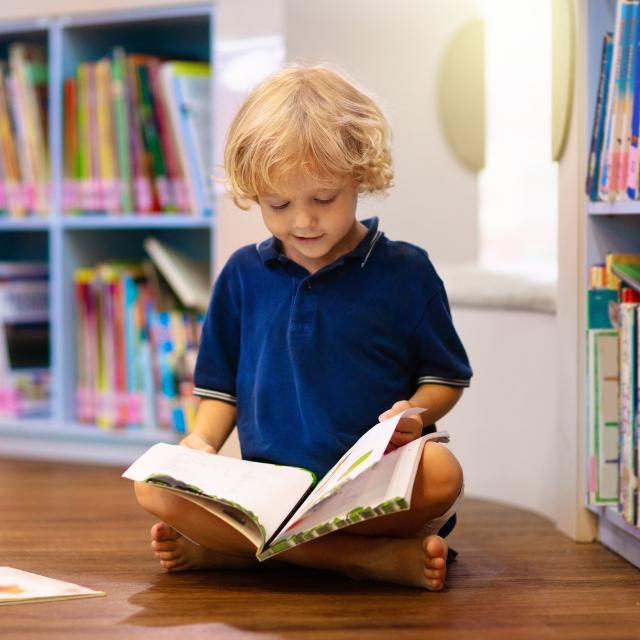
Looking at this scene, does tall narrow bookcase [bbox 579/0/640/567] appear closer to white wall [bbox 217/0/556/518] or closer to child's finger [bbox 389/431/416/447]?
white wall [bbox 217/0/556/518]

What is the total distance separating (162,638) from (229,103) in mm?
1180

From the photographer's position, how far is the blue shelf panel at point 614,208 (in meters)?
1.36

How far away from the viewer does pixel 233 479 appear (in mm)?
1230

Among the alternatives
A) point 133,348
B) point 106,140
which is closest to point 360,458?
point 133,348

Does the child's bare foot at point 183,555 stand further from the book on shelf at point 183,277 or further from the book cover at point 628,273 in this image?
the book on shelf at point 183,277

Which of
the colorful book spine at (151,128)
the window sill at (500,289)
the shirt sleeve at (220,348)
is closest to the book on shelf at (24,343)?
the colorful book spine at (151,128)

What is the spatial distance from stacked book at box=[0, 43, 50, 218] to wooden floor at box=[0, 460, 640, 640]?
0.89 meters

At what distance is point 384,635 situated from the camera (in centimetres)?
106

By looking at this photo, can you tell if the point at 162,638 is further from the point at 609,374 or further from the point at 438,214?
the point at 438,214

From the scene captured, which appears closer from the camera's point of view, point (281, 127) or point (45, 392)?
point (281, 127)

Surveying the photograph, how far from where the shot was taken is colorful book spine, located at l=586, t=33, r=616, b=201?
4.81 ft

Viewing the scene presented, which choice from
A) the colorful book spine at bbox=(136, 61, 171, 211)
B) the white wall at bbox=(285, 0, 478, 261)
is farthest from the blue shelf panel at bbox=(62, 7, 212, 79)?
the white wall at bbox=(285, 0, 478, 261)

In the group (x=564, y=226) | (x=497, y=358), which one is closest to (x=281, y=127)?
(x=564, y=226)

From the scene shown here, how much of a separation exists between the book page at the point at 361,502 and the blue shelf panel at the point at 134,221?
3.41ft
